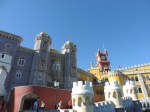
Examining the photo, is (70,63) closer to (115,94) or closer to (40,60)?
(40,60)

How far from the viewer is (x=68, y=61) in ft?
124

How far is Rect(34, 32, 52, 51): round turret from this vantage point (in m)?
34.5

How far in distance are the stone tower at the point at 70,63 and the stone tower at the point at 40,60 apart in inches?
222

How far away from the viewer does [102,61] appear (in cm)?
6200

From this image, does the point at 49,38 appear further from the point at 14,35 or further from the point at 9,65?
the point at 9,65

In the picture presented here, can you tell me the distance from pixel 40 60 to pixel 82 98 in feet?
70.2

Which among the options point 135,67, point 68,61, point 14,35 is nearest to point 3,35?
point 14,35

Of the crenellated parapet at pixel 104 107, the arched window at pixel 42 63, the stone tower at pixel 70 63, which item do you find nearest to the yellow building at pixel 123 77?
the stone tower at pixel 70 63

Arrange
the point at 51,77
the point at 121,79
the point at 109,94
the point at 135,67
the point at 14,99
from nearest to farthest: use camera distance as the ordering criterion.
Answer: the point at 14,99 → the point at 109,94 → the point at 51,77 → the point at 121,79 → the point at 135,67

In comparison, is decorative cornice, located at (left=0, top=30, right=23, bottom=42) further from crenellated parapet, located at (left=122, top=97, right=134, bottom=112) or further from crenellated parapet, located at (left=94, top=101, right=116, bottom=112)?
crenellated parapet, located at (left=122, top=97, right=134, bottom=112)

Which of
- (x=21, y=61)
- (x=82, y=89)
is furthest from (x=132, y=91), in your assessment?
(x=21, y=61)

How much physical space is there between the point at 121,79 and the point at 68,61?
18.5 metres

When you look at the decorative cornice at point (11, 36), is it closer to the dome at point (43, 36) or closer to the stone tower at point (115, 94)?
the dome at point (43, 36)

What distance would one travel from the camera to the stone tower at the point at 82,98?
528 inches
